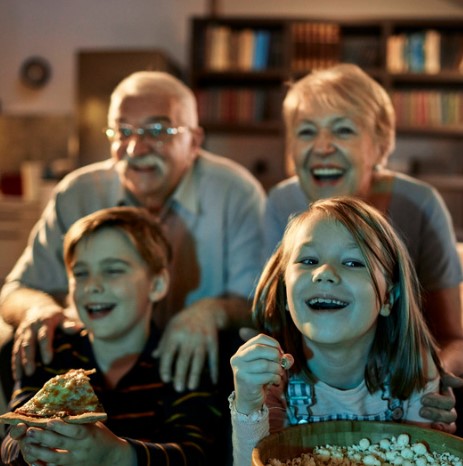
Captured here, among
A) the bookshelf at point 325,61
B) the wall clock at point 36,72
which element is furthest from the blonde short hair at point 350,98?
the wall clock at point 36,72

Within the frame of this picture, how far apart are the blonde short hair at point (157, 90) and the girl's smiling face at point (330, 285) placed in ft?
3.00

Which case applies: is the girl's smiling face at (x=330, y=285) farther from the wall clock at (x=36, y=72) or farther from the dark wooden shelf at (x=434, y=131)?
the wall clock at (x=36, y=72)

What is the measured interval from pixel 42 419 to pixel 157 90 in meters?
1.23

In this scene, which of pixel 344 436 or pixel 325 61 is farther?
pixel 325 61

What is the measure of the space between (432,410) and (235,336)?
0.55 metres

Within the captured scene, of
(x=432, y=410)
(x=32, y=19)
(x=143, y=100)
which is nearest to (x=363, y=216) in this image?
(x=432, y=410)

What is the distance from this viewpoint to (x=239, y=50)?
17.0 ft

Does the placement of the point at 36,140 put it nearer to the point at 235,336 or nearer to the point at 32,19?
the point at 32,19

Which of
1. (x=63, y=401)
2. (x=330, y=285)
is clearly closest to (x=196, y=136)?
(x=330, y=285)

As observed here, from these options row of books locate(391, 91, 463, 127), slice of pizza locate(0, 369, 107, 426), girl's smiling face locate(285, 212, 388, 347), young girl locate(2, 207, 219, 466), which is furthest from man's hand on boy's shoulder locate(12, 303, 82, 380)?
row of books locate(391, 91, 463, 127)

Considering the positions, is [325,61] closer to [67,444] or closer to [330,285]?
[330,285]

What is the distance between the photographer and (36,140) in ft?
18.9

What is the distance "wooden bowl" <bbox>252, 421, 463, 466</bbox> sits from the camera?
1168mm

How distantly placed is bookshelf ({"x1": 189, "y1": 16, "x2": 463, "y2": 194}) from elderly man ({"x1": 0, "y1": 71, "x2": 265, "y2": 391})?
9.55 feet
